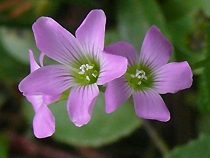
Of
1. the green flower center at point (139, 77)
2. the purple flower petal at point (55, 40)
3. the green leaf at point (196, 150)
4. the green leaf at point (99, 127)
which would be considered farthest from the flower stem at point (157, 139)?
the purple flower petal at point (55, 40)

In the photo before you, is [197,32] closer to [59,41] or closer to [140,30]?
[140,30]

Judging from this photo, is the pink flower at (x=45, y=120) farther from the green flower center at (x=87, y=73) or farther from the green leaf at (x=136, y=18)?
the green leaf at (x=136, y=18)

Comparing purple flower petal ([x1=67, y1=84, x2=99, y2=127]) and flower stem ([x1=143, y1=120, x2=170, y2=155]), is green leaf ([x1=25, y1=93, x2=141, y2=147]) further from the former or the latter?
purple flower petal ([x1=67, y1=84, x2=99, y2=127])

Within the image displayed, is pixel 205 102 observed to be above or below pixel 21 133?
above

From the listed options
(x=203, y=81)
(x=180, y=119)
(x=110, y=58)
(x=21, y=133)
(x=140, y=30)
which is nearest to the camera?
(x=110, y=58)

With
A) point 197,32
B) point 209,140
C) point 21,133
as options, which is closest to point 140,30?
point 197,32

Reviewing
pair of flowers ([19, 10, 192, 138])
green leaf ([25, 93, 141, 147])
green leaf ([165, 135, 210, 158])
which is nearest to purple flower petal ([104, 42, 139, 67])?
pair of flowers ([19, 10, 192, 138])

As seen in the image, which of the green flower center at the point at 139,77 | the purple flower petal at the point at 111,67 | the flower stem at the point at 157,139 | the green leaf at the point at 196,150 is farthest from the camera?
the flower stem at the point at 157,139
